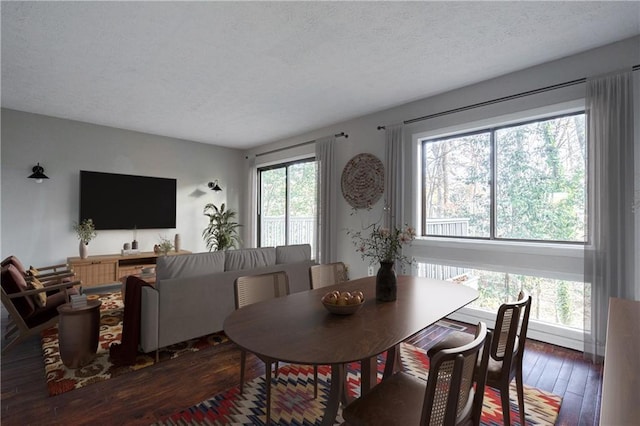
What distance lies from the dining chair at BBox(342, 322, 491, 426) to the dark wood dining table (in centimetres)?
16

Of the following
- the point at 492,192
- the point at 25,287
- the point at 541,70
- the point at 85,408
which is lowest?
the point at 85,408

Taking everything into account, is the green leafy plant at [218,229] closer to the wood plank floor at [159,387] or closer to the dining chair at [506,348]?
the wood plank floor at [159,387]

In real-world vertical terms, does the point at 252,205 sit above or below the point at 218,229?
above

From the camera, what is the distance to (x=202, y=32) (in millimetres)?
2541

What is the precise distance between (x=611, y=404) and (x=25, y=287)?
4.09 m

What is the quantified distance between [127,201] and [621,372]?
6277 millimetres

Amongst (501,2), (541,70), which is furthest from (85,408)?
(541,70)

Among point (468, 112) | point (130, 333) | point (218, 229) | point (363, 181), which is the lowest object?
point (130, 333)

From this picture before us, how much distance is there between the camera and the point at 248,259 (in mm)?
3176

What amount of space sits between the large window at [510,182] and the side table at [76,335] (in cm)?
369

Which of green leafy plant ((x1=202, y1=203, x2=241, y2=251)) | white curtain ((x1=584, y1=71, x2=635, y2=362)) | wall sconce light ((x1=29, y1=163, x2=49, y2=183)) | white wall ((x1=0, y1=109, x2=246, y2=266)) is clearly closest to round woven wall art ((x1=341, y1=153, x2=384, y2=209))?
white curtain ((x1=584, y1=71, x2=635, y2=362))

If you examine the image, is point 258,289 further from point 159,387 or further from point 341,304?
point 159,387

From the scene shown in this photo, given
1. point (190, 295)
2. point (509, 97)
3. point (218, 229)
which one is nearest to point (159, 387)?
point (190, 295)

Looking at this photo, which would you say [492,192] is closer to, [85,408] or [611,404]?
[611,404]
